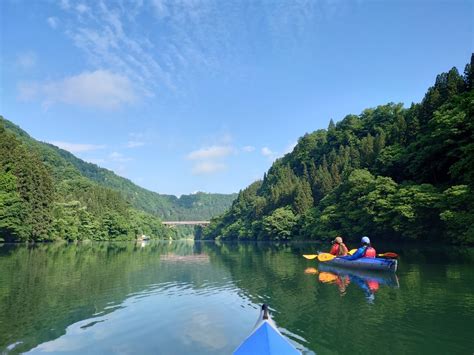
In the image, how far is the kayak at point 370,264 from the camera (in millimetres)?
22109

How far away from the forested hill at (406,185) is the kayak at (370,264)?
12.7 m

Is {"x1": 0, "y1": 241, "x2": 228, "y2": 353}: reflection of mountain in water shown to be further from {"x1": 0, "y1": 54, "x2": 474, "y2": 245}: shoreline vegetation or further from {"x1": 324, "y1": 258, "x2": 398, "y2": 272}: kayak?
{"x1": 0, "y1": 54, "x2": 474, "y2": 245}: shoreline vegetation

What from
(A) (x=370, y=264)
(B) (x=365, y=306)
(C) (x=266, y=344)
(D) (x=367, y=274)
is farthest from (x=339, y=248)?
(C) (x=266, y=344)

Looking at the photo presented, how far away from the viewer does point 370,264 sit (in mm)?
23391

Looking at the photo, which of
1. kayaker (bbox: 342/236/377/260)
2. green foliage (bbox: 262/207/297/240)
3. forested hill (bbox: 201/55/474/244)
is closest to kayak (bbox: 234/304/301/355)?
kayaker (bbox: 342/236/377/260)

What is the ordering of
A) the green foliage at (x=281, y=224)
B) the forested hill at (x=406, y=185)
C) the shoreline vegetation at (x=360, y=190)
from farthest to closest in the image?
the green foliage at (x=281, y=224) < the shoreline vegetation at (x=360, y=190) < the forested hill at (x=406, y=185)

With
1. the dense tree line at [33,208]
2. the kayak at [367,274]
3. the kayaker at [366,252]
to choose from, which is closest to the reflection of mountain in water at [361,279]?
the kayak at [367,274]

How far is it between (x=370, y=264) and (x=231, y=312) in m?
12.3

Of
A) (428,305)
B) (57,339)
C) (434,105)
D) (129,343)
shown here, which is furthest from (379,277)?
(434,105)

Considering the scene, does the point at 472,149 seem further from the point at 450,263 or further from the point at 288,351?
the point at 288,351

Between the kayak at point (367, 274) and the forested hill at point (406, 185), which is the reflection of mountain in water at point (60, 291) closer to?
the kayak at point (367, 274)

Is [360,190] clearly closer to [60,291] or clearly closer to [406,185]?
[406,185]

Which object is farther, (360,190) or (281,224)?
(281,224)

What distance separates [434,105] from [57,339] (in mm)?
52526
